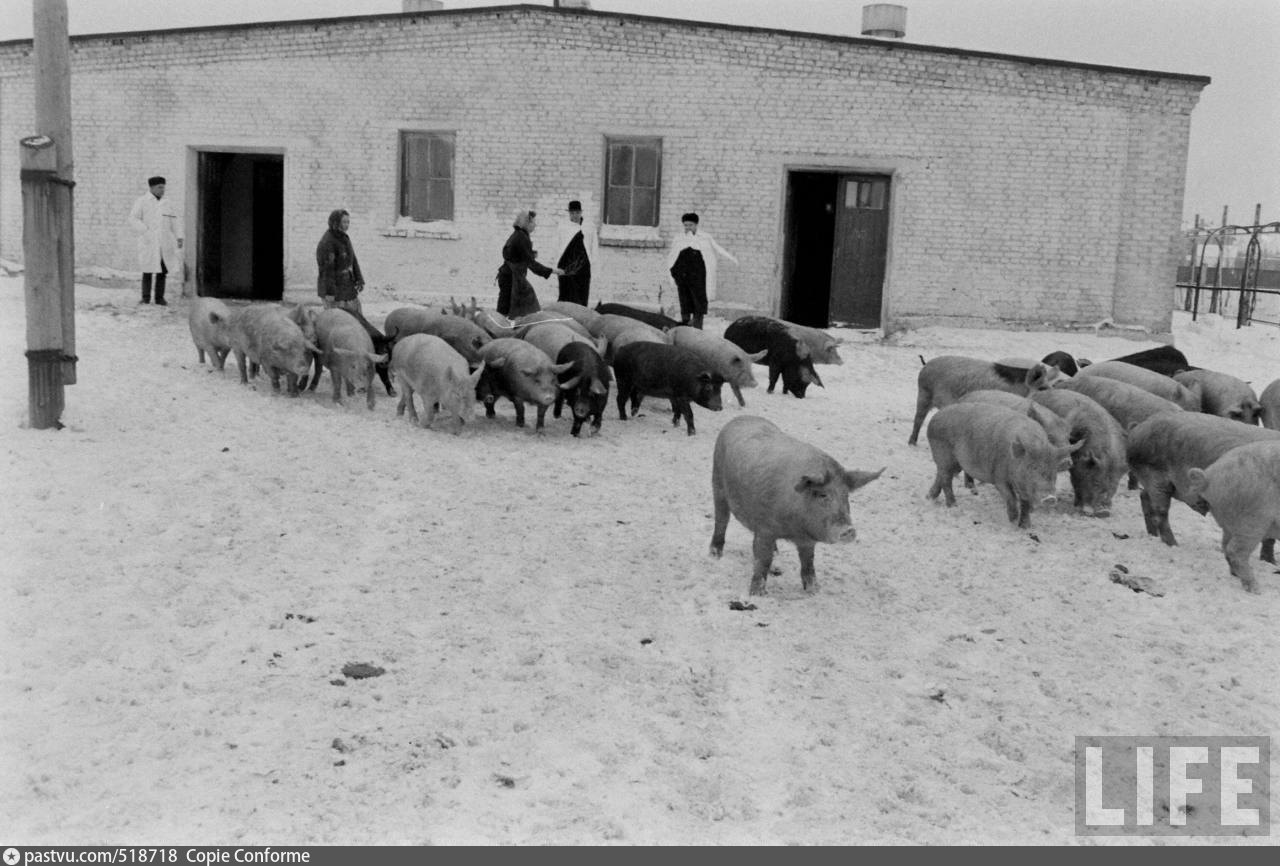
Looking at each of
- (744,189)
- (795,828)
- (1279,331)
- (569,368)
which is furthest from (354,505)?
(1279,331)

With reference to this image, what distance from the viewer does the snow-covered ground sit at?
4109 millimetres

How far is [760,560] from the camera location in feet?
20.0

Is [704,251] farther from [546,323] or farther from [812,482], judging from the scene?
[812,482]

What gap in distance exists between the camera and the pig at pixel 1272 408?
9.20 meters

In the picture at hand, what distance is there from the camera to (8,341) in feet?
37.7

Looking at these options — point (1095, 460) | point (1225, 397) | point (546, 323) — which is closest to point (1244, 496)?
point (1095, 460)

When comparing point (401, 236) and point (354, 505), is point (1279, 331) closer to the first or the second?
point (401, 236)

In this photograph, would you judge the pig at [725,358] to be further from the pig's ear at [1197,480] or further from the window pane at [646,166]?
the window pane at [646,166]

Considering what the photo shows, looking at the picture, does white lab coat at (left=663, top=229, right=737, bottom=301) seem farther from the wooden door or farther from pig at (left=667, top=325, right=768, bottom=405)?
pig at (left=667, top=325, right=768, bottom=405)

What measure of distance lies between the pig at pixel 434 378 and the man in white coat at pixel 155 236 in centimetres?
859

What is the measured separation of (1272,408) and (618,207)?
1008 cm

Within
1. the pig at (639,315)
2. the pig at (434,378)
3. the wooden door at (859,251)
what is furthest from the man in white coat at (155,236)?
the wooden door at (859,251)

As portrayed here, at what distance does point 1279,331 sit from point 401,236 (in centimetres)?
1593

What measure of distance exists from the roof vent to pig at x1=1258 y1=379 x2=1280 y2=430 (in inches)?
465
